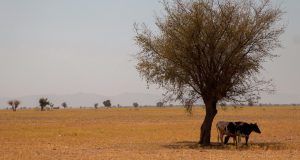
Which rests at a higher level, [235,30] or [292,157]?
[235,30]

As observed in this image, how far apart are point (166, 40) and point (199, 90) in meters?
4.14

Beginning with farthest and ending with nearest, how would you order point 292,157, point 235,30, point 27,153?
point 235,30 → point 27,153 → point 292,157

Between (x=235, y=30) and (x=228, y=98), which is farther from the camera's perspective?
(x=228, y=98)

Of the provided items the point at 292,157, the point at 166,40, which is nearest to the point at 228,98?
the point at 166,40

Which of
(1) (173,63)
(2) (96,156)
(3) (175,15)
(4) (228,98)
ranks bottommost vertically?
(2) (96,156)

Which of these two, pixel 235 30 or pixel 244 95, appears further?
pixel 244 95

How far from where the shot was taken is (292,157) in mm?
23797

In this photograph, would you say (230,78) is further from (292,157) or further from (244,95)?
(292,157)

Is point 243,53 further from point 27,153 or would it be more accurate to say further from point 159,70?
point 27,153

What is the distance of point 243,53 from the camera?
32312mm

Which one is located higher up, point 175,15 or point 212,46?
point 175,15

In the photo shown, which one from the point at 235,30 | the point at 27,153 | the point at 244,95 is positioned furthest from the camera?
the point at 244,95

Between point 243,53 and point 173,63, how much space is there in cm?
452

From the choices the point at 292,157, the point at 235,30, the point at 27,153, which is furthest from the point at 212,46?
the point at 27,153
